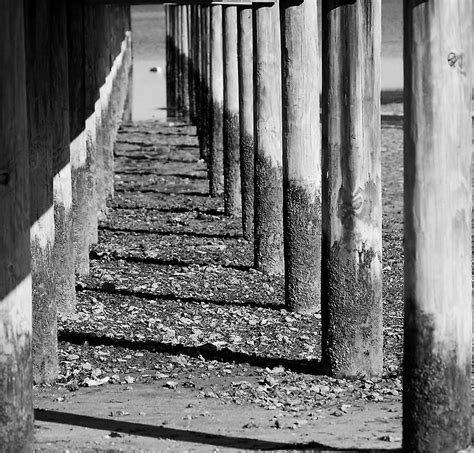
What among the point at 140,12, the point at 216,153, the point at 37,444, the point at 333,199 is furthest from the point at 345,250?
the point at 140,12

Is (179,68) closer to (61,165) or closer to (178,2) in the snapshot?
(178,2)

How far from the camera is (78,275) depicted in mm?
9930

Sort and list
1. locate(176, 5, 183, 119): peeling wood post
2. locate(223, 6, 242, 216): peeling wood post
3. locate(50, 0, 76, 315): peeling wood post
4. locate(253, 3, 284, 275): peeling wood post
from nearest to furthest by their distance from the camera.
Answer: locate(50, 0, 76, 315): peeling wood post < locate(253, 3, 284, 275): peeling wood post < locate(223, 6, 242, 216): peeling wood post < locate(176, 5, 183, 119): peeling wood post

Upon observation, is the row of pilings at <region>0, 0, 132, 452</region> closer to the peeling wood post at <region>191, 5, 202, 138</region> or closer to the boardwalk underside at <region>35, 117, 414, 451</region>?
the boardwalk underside at <region>35, 117, 414, 451</region>

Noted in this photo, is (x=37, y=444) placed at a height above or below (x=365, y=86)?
below

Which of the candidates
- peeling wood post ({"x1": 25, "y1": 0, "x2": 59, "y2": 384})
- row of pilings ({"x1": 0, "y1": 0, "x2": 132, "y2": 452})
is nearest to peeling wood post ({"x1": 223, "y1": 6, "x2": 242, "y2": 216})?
row of pilings ({"x1": 0, "y1": 0, "x2": 132, "y2": 452})

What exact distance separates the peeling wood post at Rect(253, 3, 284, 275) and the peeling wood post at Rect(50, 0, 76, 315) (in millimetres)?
2044

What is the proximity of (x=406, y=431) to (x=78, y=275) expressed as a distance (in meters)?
5.09

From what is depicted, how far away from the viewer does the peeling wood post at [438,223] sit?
5.00m

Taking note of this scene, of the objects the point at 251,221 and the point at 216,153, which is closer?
the point at 251,221

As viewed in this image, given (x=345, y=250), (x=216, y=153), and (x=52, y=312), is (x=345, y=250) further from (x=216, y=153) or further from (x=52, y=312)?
(x=216, y=153)

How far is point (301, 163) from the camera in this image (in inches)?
341

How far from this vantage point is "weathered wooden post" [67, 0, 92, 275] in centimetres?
973

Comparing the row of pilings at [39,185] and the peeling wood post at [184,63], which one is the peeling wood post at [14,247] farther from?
the peeling wood post at [184,63]
